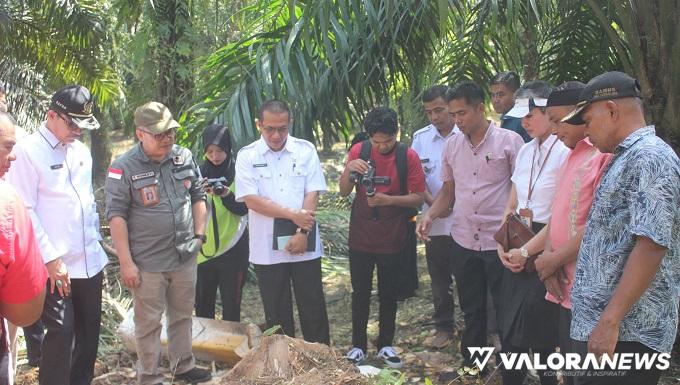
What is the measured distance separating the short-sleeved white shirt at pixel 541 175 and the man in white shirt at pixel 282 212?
4.63 feet

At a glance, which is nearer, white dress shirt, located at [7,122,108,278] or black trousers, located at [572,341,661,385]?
black trousers, located at [572,341,661,385]

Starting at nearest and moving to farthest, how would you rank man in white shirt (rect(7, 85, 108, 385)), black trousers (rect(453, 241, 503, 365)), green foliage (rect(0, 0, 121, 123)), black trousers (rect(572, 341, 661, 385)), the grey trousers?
black trousers (rect(572, 341, 661, 385)) < man in white shirt (rect(7, 85, 108, 385)) < the grey trousers < black trousers (rect(453, 241, 503, 365)) < green foliage (rect(0, 0, 121, 123))

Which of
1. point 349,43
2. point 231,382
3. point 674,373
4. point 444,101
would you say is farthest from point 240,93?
point 674,373

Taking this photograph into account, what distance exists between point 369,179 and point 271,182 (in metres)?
0.67

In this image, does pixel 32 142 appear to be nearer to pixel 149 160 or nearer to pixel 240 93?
pixel 149 160

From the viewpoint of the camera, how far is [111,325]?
5922mm

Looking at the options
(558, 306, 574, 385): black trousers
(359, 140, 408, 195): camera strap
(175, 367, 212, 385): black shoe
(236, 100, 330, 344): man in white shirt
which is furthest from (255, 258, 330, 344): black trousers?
(558, 306, 574, 385): black trousers

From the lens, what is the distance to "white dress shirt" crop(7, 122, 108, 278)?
13.3ft

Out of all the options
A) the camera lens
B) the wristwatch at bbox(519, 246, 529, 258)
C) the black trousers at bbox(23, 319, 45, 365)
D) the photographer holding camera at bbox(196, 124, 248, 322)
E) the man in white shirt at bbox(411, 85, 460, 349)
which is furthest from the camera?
the man in white shirt at bbox(411, 85, 460, 349)

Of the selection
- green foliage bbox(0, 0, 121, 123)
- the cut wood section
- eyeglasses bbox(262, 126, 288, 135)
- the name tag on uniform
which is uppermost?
green foliage bbox(0, 0, 121, 123)

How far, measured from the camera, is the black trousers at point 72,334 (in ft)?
13.4

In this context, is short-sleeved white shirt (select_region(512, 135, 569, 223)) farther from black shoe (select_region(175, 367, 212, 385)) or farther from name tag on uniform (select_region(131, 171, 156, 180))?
black shoe (select_region(175, 367, 212, 385))

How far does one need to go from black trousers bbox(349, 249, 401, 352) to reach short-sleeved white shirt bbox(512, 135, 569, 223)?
1.28 metres

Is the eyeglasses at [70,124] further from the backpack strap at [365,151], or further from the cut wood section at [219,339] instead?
the backpack strap at [365,151]
